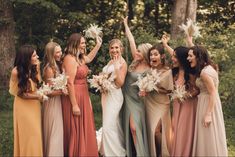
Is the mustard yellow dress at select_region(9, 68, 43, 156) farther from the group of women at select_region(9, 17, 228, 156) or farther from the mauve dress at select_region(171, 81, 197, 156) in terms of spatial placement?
the mauve dress at select_region(171, 81, 197, 156)

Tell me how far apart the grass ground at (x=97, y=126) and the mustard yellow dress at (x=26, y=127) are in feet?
7.26

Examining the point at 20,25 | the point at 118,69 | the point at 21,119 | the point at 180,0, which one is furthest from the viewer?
the point at 20,25

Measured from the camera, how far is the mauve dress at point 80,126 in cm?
873

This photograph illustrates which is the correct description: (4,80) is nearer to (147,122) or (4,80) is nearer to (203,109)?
(147,122)

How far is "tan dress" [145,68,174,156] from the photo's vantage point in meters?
8.88

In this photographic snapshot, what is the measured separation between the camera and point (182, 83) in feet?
28.4

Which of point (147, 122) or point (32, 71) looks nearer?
point (32, 71)

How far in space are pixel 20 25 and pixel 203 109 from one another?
11.1 m

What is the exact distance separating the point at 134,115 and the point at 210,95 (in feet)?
4.90

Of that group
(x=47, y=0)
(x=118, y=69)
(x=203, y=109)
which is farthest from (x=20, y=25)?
(x=203, y=109)

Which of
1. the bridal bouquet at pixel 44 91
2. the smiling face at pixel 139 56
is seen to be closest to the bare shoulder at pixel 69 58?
the bridal bouquet at pixel 44 91

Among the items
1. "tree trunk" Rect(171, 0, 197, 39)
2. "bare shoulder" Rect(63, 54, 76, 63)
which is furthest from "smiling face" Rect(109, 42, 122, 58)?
"tree trunk" Rect(171, 0, 197, 39)

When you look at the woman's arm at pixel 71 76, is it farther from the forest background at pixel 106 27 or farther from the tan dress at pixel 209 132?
the forest background at pixel 106 27

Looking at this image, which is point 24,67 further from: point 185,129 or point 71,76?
point 185,129
